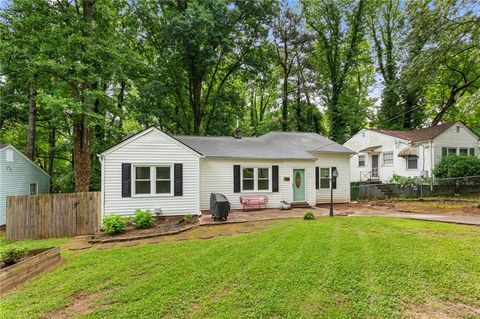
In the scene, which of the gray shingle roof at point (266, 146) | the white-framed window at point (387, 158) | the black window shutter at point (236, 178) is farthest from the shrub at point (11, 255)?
the white-framed window at point (387, 158)

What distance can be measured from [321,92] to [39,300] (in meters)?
27.6

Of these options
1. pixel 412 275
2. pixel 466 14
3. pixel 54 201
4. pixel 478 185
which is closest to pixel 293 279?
pixel 412 275

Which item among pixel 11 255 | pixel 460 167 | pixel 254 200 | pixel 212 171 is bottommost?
pixel 11 255

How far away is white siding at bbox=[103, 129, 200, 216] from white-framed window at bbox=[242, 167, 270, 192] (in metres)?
2.88

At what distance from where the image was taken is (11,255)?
4949 millimetres

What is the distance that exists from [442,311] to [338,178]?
42.2 ft

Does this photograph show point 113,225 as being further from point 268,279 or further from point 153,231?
point 268,279

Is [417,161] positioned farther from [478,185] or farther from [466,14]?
[466,14]

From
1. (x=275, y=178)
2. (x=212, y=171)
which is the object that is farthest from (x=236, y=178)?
(x=275, y=178)

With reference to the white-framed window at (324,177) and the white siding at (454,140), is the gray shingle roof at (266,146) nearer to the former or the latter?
the white-framed window at (324,177)

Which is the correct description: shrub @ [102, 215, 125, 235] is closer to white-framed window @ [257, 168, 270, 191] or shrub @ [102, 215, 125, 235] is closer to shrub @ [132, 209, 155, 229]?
shrub @ [132, 209, 155, 229]

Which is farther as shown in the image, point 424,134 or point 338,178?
point 424,134

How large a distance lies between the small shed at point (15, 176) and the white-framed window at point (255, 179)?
12.6 m

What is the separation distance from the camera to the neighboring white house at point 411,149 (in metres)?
17.3
